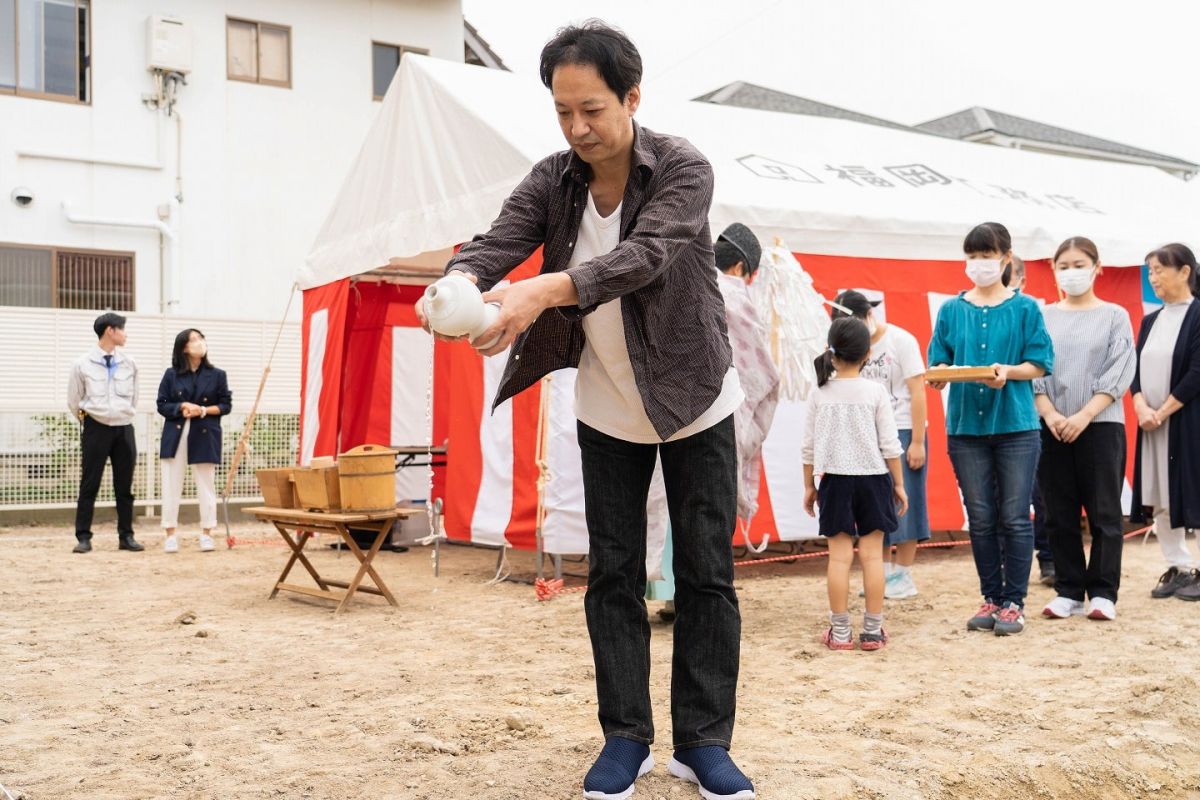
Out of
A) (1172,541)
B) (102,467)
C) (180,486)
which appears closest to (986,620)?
(1172,541)

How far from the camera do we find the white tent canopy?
6219mm

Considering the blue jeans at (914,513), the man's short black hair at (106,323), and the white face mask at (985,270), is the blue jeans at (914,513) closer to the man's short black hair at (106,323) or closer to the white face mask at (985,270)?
the white face mask at (985,270)

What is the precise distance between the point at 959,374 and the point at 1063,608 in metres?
1.33

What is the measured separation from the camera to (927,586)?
236 inches

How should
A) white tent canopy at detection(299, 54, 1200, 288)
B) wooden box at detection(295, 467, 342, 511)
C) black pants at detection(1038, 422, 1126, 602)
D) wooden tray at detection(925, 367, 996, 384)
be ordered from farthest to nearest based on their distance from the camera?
white tent canopy at detection(299, 54, 1200, 288)
wooden box at detection(295, 467, 342, 511)
black pants at detection(1038, 422, 1126, 602)
wooden tray at detection(925, 367, 996, 384)

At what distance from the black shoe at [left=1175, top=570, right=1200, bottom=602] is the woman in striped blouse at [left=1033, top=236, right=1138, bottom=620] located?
70cm

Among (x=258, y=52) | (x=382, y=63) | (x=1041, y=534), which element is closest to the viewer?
(x=1041, y=534)

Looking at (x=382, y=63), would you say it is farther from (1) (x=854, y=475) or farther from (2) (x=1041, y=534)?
(1) (x=854, y=475)

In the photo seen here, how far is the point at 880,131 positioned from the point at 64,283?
8.95 metres

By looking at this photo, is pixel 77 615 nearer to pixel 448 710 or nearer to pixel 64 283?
pixel 448 710

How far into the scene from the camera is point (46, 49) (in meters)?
12.3

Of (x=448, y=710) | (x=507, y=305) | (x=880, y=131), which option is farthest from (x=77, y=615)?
(x=880, y=131)

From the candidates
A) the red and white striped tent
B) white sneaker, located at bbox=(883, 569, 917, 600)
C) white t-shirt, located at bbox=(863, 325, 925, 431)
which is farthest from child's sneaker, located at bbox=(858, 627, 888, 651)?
the red and white striped tent

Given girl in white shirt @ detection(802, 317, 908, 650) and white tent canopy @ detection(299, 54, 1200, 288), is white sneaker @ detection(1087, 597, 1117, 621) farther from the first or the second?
white tent canopy @ detection(299, 54, 1200, 288)
